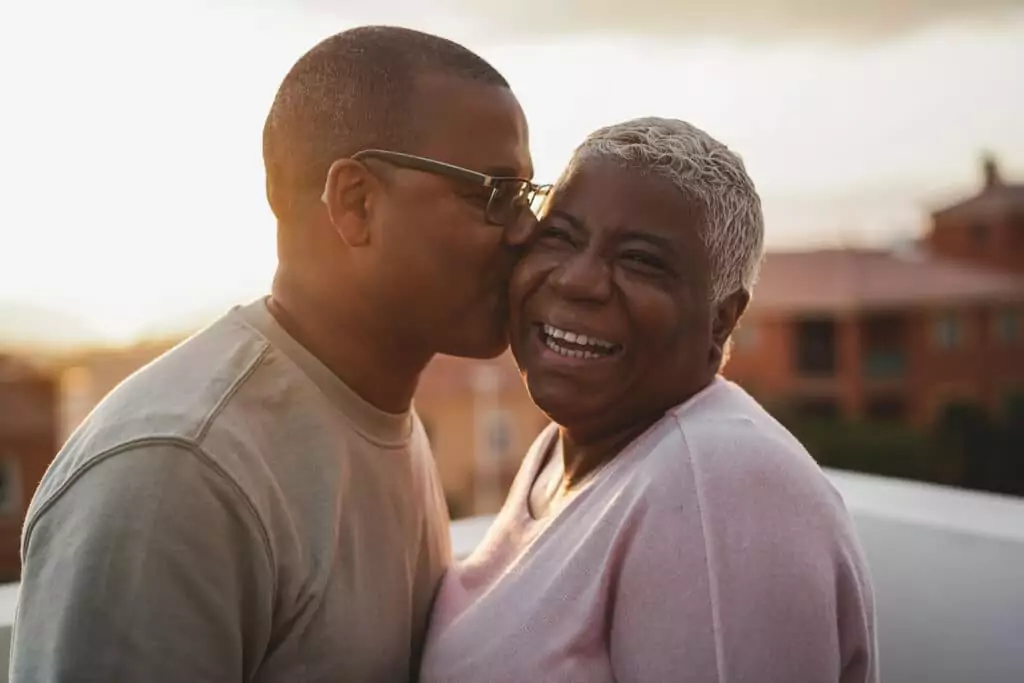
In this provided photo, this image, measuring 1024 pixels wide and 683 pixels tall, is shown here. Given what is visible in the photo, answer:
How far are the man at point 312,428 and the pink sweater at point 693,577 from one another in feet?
0.82

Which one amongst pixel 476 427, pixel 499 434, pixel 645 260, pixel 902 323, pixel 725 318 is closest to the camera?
pixel 645 260

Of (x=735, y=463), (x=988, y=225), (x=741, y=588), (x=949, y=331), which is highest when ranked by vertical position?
(x=735, y=463)

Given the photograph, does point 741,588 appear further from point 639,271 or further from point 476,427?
point 476,427

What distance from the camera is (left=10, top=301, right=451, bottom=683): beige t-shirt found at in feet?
4.40

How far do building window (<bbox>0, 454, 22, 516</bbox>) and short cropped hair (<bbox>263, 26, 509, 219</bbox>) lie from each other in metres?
8.56

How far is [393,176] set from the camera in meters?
1.70

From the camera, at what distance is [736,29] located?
376 inches

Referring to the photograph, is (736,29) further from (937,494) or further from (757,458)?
(757,458)

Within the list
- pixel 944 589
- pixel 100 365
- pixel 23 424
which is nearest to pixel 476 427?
pixel 23 424

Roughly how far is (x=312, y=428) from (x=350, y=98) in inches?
20.9

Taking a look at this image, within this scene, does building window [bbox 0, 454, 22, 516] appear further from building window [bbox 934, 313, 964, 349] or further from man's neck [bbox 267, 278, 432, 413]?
building window [bbox 934, 313, 964, 349]

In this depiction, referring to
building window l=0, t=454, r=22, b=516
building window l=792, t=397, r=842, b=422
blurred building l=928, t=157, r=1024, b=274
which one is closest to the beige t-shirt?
building window l=0, t=454, r=22, b=516

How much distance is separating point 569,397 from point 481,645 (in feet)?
1.30

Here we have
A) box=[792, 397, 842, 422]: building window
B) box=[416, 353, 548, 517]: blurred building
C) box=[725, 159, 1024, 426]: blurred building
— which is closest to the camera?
box=[416, 353, 548, 517]: blurred building
